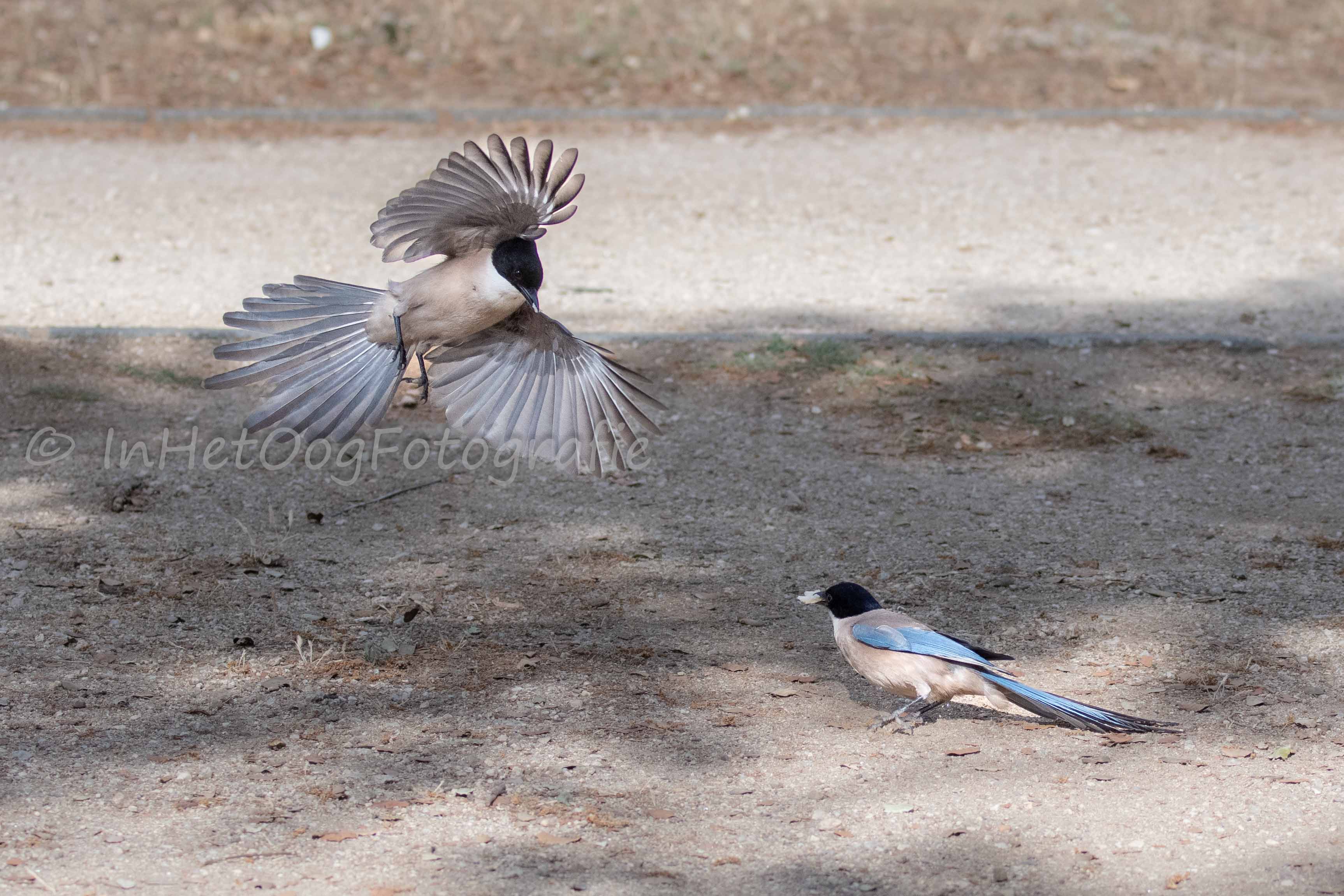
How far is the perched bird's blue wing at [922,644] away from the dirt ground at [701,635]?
270 mm

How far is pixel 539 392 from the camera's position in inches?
189

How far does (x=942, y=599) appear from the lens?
5070mm

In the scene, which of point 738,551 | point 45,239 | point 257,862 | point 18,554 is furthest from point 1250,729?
point 45,239

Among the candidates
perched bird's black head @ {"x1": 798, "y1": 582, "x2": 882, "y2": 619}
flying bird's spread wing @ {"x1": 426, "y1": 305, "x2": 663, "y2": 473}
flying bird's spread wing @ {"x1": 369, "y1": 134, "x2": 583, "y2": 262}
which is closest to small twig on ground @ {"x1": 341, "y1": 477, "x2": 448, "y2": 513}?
flying bird's spread wing @ {"x1": 426, "y1": 305, "x2": 663, "y2": 473}

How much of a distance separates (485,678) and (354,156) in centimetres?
718

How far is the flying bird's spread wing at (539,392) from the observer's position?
15.4 ft

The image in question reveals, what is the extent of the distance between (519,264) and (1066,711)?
202 cm

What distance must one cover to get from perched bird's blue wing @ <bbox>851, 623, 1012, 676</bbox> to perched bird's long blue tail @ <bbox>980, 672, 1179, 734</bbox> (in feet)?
0.17

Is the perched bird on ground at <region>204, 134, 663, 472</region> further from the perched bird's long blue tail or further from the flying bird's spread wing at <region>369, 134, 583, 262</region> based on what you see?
the perched bird's long blue tail

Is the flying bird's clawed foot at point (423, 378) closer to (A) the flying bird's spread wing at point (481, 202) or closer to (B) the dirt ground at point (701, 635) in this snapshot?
(A) the flying bird's spread wing at point (481, 202)

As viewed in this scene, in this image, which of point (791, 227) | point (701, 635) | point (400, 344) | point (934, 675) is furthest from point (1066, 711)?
point (791, 227)

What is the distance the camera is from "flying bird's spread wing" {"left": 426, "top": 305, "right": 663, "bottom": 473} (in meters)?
4.68

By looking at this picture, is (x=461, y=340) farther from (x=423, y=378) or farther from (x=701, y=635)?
(x=701, y=635)

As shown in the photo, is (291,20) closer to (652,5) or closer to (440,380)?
(652,5)
